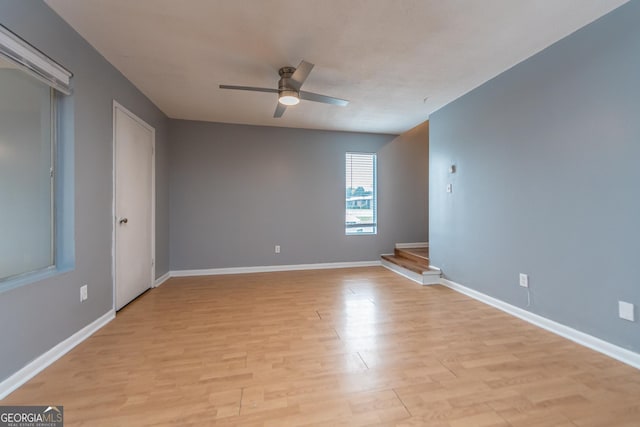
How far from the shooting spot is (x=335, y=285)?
3.89 meters

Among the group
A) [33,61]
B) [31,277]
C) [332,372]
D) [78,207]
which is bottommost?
[332,372]

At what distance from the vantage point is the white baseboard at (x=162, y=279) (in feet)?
12.7

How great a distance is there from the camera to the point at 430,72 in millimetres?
2875

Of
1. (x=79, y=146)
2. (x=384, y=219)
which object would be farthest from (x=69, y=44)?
(x=384, y=219)

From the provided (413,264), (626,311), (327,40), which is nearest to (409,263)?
(413,264)

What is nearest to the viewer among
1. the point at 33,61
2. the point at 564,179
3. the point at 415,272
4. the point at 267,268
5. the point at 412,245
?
the point at 33,61

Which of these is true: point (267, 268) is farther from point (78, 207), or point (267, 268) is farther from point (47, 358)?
point (47, 358)

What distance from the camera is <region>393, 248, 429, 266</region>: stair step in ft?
14.8

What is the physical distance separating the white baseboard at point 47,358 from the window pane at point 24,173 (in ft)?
1.98

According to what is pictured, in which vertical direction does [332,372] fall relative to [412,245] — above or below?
below

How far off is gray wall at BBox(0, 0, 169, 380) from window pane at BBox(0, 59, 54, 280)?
0.16 m

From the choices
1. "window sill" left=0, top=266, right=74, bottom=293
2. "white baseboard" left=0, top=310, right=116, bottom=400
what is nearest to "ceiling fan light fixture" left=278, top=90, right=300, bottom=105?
"window sill" left=0, top=266, right=74, bottom=293

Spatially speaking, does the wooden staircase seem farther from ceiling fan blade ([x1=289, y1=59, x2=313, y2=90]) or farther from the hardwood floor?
ceiling fan blade ([x1=289, y1=59, x2=313, y2=90])

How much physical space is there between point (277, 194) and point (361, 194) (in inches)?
63.7
